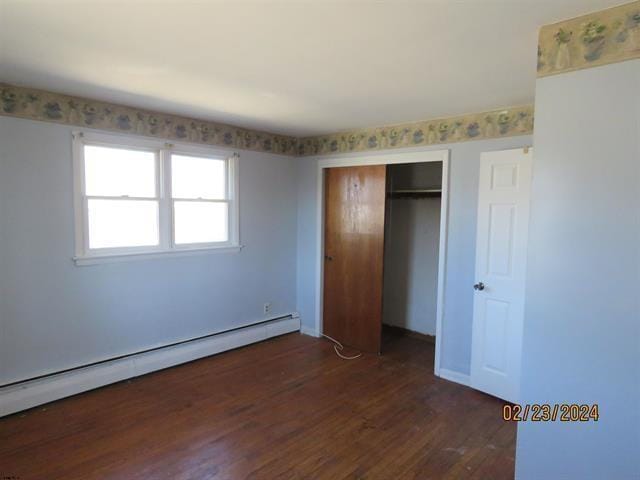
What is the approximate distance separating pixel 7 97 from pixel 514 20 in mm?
3323

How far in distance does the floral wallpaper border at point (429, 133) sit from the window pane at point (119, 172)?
6.36 feet

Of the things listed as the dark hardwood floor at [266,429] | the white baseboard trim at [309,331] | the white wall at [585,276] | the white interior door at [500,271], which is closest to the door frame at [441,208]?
the white baseboard trim at [309,331]

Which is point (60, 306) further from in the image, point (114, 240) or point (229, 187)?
point (229, 187)

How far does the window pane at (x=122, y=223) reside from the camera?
10.6 feet

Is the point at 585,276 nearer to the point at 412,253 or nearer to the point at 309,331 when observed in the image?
the point at 412,253

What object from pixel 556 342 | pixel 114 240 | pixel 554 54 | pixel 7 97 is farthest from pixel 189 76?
pixel 556 342

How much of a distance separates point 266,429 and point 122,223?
→ 7.15 feet

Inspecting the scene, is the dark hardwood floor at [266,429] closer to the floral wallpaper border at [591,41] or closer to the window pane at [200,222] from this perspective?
the window pane at [200,222]

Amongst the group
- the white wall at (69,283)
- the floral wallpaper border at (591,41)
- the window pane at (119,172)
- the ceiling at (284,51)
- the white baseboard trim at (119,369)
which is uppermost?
the ceiling at (284,51)

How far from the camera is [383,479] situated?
2209mm

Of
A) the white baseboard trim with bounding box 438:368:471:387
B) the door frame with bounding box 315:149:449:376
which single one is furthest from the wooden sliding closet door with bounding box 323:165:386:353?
the white baseboard trim with bounding box 438:368:471:387

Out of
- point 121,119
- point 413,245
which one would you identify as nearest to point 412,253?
point 413,245

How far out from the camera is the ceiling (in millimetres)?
1645

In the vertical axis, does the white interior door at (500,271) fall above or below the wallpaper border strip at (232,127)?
below
